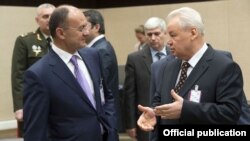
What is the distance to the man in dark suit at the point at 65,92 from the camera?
3.30 m

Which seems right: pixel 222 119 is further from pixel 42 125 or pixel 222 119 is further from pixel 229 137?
pixel 42 125

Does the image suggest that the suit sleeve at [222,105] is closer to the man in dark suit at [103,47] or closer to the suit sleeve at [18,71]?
the man in dark suit at [103,47]

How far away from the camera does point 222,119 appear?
3.08 m

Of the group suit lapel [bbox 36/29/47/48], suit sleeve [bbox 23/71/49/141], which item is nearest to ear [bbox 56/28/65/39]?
suit sleeve [bbox 23/71/49/141]

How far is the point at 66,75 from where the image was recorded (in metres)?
3.43

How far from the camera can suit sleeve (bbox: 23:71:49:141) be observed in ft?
10.8

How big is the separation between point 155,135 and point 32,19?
6.42 meters

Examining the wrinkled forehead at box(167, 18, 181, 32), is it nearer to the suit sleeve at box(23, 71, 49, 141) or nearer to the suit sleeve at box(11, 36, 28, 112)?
the suit sleeve at box(23, 71, 49, 141)

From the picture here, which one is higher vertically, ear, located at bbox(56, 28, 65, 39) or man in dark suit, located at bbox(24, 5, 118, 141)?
ear, located at bbox(56, 28, 65, 39)

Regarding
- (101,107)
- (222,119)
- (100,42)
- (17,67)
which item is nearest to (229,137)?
(222,119)

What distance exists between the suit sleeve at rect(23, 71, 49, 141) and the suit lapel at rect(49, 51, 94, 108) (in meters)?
0.16

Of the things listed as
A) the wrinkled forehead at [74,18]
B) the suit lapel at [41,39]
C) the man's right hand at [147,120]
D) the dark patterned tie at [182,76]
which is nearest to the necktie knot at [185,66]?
the dark patterned tie at [182,76]

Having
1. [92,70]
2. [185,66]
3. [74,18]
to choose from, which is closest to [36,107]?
[92,70]

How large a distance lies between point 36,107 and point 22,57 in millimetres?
2328
